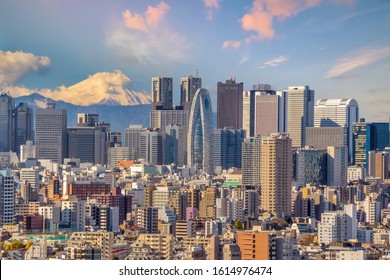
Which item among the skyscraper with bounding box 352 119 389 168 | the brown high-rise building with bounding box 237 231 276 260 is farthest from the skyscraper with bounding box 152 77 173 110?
the brown high-rise building with bounding box 237 231 276 260

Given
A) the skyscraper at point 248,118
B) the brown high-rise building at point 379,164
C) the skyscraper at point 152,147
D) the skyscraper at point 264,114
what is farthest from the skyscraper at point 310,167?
the skyscraper at point 152,147

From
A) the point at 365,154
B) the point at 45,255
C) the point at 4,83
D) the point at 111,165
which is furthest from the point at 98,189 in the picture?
the point at 45,255

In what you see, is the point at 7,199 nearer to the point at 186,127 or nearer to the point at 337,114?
the point at 337,114

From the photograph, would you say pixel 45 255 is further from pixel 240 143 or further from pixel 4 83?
pixel 240 143

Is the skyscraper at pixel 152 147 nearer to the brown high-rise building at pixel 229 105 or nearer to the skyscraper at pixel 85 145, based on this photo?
the skyscraper at pixel 85 145

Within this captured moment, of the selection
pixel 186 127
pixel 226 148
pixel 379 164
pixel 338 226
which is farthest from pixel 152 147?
pixel 338 226
